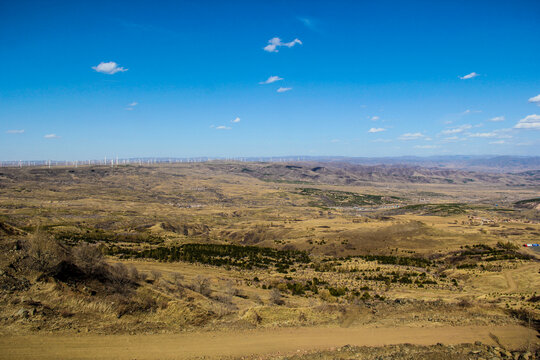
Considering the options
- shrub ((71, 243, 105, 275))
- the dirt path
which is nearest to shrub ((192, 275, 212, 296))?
shrub ((71, 243, 105, 275))

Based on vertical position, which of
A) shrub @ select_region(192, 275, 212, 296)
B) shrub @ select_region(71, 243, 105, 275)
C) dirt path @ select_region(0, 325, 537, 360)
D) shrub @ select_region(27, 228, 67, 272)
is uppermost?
shrub @ select_region(27, 228, 67, 272)

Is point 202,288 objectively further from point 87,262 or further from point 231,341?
point 231,341

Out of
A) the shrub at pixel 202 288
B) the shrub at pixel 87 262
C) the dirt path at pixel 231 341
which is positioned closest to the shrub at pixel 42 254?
the shrub at pixel 87 262

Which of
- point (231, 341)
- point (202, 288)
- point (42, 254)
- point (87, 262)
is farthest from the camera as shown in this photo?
point (202, 288)

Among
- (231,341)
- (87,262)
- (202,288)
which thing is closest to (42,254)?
(87,262)

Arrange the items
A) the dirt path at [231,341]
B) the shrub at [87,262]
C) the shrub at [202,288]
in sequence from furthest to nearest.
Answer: the shrub at [202,288]
the shrub at [87,262]
the dirt path at [231,341]

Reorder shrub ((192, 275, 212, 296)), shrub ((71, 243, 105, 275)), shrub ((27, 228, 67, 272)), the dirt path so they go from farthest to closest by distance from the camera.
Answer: shrub ((192, 275, 212, 296)) < shrub ((71, 243, 105, 275)) < shrub ((27, 228, 67, 272)) < the dirt path

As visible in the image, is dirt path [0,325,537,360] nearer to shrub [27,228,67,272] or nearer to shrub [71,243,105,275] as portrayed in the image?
shrub [27,228,67,272]

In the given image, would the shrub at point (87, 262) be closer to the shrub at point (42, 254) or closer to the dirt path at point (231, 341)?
the shrub at point (42, 254)

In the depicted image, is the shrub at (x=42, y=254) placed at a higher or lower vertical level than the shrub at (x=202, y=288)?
higher
